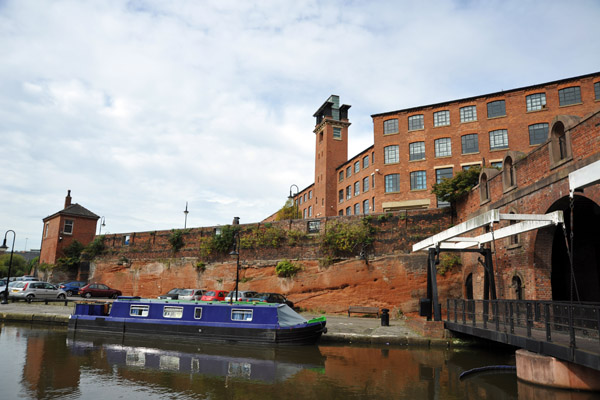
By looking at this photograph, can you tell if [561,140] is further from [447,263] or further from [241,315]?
[241,315]

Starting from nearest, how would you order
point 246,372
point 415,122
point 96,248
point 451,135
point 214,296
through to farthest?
point 246,372 < point 214,296 < point 451,135 < point 415,122 < point 96,248

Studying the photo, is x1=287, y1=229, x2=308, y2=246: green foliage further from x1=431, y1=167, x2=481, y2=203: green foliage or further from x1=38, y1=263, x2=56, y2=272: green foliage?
x1=38, y1=263, x2=56, y2=272: green foliage

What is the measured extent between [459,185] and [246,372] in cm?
1594

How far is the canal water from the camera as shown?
9.92m

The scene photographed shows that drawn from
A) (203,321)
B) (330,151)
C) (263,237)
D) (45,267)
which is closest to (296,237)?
(263,237)

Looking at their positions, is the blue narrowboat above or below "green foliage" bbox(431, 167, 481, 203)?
below

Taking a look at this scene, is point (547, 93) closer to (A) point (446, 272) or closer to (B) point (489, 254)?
(A) point (446, 272)

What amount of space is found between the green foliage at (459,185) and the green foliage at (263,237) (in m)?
10.7

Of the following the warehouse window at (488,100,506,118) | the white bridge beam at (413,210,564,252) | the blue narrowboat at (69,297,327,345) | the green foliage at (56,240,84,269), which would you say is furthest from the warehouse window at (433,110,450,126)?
the green foliage at (56,240,84,269)

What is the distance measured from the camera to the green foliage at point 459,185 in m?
22.7

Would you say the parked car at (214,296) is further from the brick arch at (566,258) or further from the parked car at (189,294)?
the brick arch at (566,258)

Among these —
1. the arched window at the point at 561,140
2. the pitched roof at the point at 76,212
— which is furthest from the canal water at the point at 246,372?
the pitched roof at the point at 76,212

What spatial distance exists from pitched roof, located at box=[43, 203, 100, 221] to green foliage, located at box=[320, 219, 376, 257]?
26723 mm

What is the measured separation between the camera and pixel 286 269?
26672 mm
